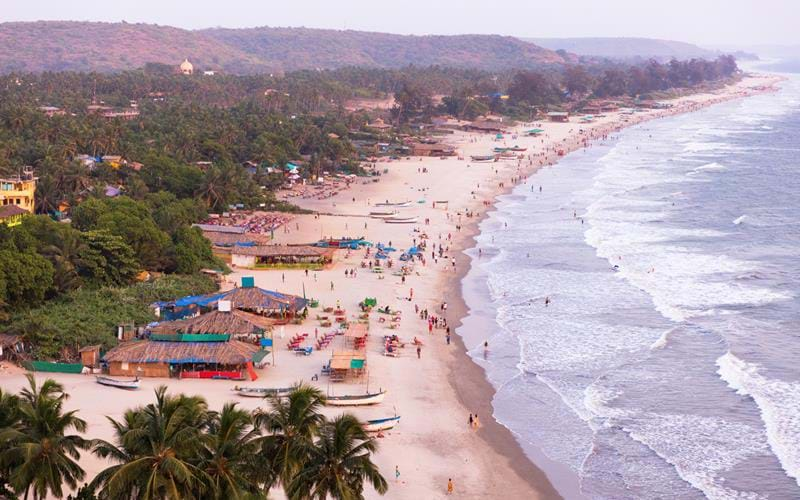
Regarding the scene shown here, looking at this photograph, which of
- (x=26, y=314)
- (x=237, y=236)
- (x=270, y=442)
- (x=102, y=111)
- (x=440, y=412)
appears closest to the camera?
(x=270, y=442)

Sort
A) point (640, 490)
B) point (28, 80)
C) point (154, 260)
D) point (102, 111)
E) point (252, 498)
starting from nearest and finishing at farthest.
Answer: point (252, 498) < point (640, 490) < point (154, 260) < point (102, 111) < point (28, 80)

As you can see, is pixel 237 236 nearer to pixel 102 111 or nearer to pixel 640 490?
pixel 640 490

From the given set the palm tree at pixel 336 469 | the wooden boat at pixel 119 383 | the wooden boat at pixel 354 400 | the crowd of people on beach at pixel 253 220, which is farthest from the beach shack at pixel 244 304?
the palm tree at pixel 336 469

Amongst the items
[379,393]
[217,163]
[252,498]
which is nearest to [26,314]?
[379,393]

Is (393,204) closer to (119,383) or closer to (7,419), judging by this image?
(119,383)

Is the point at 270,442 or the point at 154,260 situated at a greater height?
the point at 270,442

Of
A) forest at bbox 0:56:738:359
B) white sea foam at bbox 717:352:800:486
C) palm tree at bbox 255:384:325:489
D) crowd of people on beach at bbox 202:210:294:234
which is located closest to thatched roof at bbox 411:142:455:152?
forest at bbox 0:56:738:359

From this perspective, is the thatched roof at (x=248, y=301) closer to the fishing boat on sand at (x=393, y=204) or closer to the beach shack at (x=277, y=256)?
the beach shack at (x=277, y=256)

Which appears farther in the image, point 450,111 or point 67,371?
point 450,111
